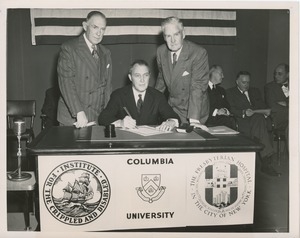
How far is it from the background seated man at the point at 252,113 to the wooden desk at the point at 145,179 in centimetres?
139

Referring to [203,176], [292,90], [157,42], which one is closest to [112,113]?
[203,176]

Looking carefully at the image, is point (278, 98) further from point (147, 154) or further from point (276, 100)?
point (147, 154)

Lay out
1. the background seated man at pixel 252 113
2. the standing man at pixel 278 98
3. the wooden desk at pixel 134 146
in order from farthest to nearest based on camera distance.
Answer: the background seated man at pixel 252 113 → the standing man at pixel 278 98 → the wooden desk at pixel 134 146

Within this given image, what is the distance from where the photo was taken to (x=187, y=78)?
2.60 metres

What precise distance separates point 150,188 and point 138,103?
684 mm

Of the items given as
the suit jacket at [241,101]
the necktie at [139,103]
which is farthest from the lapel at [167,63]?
the suit jacket at [241,101]

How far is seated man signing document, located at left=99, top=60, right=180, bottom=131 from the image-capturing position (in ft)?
7.75

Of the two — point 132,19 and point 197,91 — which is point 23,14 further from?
point 197,91

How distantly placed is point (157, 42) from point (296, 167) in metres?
2.48

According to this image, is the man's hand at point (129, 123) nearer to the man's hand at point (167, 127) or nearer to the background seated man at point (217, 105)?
the man's hand at point (167, 127)

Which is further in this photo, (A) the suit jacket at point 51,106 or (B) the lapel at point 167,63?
(A) the suit jacket at point 51,106

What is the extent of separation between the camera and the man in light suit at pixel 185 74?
249cm

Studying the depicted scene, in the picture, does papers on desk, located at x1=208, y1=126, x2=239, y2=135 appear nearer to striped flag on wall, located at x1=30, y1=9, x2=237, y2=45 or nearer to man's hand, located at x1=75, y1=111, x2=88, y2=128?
man's hand, located at x1=75, y1=111, x2=88, y2=128

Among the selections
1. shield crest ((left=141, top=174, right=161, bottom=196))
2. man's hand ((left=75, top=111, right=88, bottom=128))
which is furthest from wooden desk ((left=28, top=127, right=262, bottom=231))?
man's hand ((left=75, top=111, right=88, bottom=128))
